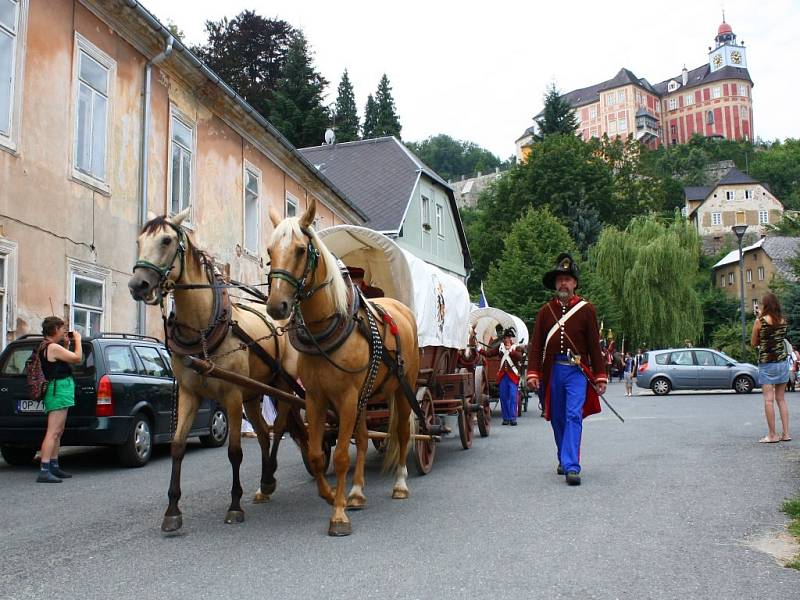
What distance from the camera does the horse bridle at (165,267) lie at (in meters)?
5.67

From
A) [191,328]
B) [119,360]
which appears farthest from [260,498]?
[119,360]

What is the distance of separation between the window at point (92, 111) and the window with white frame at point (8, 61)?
4.66 ft

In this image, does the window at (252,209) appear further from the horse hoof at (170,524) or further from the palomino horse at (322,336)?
the horse hoof at (170,524)

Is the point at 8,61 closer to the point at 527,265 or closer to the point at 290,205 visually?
the point at 290,205

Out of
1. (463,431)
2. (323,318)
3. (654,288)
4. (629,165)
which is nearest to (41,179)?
(463,431)

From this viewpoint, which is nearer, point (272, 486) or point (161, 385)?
point (272, 486)

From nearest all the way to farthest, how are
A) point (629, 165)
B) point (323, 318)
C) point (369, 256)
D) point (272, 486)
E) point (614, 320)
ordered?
point (323, 318) → point (272, 486) → point (369, 256) → point (614, 320) → point (629, 165)

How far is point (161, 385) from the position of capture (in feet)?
35.0

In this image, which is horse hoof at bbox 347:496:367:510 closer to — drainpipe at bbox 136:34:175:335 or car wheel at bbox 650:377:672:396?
drainpipe at bbox 136:34:175:335

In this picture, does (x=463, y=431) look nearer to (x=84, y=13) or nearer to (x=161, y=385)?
(x=161, y=385)

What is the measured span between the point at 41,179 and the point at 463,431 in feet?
24.7

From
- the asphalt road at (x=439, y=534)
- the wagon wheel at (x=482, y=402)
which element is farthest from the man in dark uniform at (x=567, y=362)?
the wagon wheel at (x=482, y=402)

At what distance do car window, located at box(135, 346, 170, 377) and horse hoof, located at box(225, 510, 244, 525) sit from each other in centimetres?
491

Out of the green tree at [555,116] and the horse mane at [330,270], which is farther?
the green tree at [555,116]
